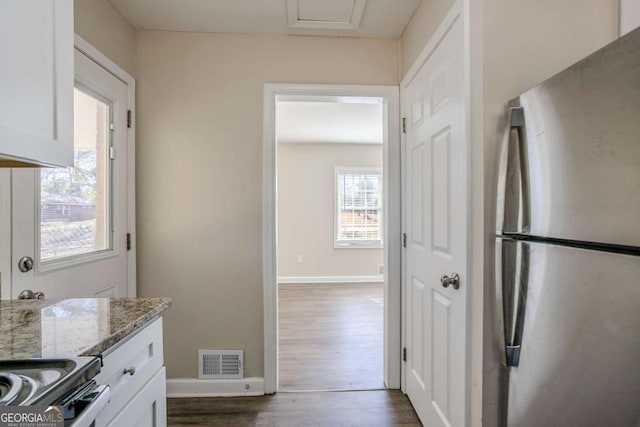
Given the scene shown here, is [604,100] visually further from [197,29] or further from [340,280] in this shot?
[340,280]

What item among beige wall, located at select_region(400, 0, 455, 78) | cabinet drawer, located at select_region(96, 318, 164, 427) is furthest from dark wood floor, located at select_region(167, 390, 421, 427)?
beige wall, located at select_region(400, 0, 455, 78)

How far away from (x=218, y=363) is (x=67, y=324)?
4.57ft

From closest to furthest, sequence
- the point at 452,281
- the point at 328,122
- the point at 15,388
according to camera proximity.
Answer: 1. the point at 15,388
2. the point at 452,281
3. the point at 328,122

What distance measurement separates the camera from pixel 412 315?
196cm

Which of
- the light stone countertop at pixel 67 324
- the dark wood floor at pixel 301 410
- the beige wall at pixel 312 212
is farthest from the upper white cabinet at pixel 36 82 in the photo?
the beige wall at pixel 312 212

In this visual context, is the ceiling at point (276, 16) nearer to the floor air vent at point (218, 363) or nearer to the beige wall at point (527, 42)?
the beige wall at point (527, 42)

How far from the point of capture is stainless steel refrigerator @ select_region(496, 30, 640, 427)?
2.06ft

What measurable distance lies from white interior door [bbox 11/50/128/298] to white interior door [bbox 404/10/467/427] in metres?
1.79

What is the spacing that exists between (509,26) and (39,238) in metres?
2.07

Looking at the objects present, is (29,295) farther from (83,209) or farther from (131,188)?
(131,188)

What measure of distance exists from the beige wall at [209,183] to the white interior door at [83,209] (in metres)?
0.19

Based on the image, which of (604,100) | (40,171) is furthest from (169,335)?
(604,100)

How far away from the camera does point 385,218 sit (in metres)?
2.17

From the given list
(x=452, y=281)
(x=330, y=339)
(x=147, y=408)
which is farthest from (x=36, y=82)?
(x=330, y=339)
